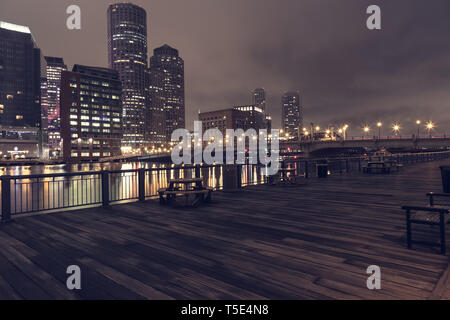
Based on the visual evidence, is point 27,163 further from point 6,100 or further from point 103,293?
point 103,293

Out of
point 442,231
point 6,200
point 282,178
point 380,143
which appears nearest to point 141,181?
point 6,200

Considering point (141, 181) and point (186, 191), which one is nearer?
point (186, 191)

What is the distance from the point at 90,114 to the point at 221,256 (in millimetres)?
169394

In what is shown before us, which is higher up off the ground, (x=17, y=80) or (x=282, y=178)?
(x=17, y=80)

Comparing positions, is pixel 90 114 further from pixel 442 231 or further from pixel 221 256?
pixel 442 231

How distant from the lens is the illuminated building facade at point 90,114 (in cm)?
14188

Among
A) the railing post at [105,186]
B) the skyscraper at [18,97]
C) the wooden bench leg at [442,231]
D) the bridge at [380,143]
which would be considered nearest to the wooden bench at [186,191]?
the railing post at [105,186]

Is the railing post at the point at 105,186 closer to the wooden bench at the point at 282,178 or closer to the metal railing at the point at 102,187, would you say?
the metal railing at the point at 102,187

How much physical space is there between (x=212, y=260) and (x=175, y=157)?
11933cm

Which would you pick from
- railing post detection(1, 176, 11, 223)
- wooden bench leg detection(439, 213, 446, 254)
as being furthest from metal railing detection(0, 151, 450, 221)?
wooden bench leg detection(439, 213, 446, 254)

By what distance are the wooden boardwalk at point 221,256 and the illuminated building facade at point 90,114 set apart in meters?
147

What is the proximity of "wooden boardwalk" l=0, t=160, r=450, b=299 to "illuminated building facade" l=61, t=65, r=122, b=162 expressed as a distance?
147 m

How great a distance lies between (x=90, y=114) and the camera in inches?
6043

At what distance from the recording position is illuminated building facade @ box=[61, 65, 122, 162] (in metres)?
142
